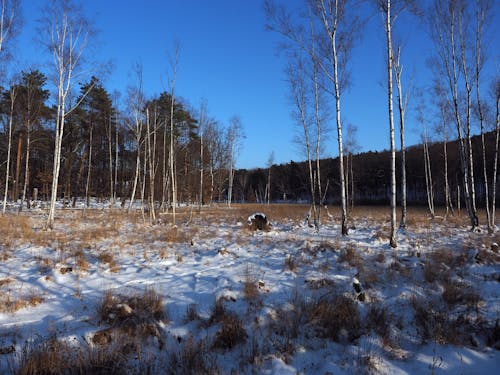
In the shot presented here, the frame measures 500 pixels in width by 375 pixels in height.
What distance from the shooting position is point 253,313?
462cm

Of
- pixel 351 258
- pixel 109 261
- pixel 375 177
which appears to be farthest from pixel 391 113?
pixel 375 177

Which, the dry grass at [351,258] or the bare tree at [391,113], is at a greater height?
the bare tree at [391,113]

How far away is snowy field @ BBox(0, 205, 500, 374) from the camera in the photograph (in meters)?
3.52

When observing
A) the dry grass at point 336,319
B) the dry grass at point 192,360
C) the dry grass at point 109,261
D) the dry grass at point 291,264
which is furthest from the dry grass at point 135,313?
the dry grass at point 291,264

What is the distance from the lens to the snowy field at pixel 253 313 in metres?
3.52

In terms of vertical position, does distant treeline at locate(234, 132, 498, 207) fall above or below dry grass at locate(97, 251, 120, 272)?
above

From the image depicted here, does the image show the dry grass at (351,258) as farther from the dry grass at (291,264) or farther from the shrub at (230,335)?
the shrub at (230,335)

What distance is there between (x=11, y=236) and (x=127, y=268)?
6349 mm

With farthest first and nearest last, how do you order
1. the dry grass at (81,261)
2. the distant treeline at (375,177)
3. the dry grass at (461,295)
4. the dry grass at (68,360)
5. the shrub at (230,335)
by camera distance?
the distant treeline at (375,177)
the dry grass at (81,261)
the dry grass at (461,295)
the shrub at (230,335)
the dry grass at (68,360)

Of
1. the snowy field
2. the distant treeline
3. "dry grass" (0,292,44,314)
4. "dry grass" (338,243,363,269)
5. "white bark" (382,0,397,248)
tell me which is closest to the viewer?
the snowy field

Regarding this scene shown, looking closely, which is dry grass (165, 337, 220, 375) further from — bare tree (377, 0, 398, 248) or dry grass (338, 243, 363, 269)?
bare tree (377, 0, 398, 248)

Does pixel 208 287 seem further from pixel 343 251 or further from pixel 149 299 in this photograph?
pixel 343 251

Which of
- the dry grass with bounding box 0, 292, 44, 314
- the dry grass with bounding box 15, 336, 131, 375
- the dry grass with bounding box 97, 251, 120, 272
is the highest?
the dry grass with bounding box 97, 251, 120, 272

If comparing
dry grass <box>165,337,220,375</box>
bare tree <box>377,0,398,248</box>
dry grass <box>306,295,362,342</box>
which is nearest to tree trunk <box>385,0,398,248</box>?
bare tree <box>377,0,398,248</box>
